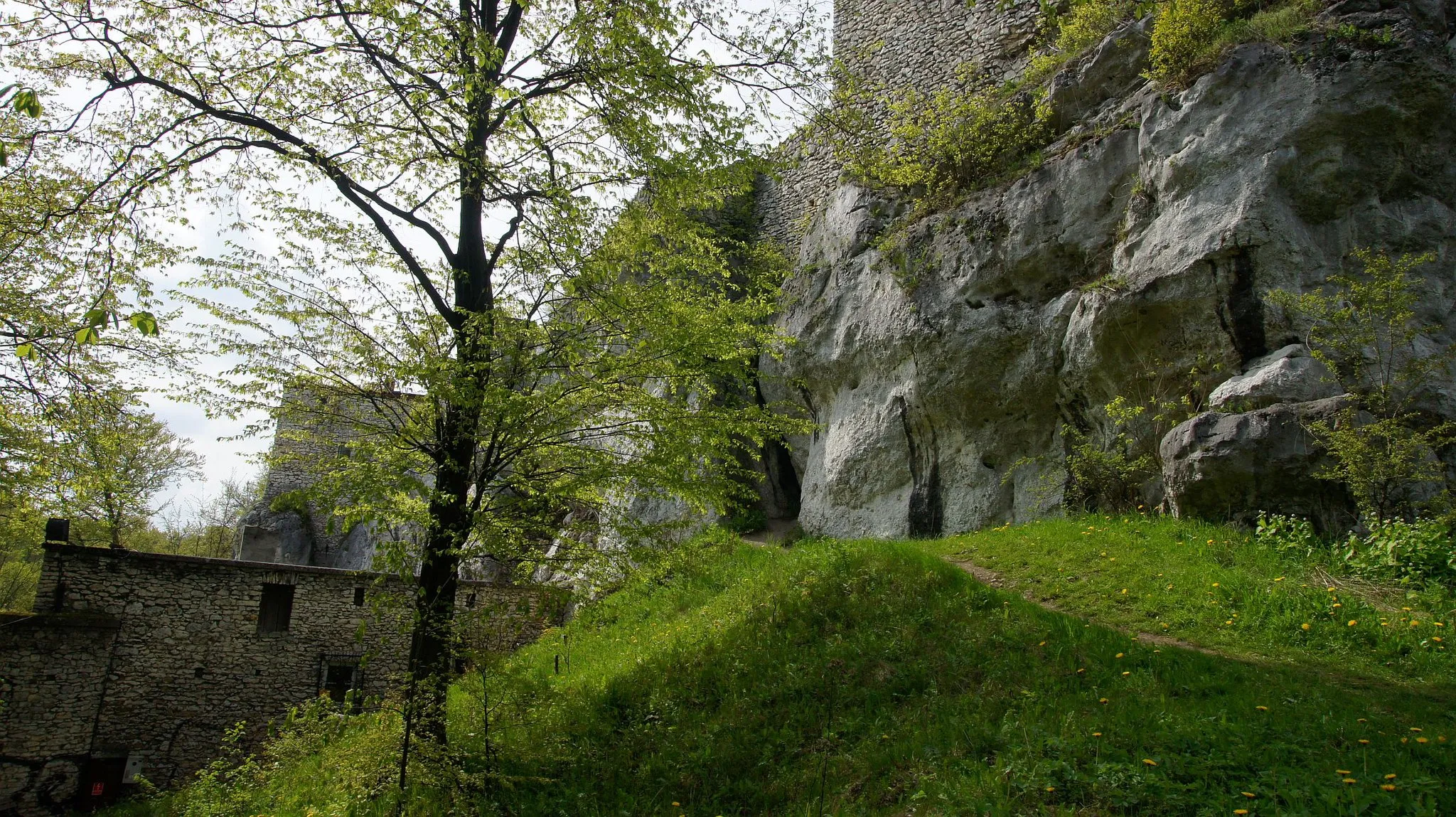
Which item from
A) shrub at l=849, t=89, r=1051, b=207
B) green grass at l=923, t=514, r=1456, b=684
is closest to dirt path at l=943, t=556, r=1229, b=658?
green grass at l=923, t=514, r=1456, b=684

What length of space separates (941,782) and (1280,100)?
8719 millimetres

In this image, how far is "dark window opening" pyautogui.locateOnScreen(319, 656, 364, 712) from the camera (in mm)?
14664

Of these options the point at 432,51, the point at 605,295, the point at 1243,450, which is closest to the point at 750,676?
the point at 605,295

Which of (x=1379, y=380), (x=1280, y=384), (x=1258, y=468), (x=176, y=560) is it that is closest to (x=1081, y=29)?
(x=1280, y=384)

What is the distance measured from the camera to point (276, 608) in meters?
14.7

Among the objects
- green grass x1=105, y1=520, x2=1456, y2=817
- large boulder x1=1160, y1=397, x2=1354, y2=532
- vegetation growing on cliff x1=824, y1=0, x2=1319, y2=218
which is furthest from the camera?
vegetation growing on cliff x1=824, y1=0, x2=1319, y2=218

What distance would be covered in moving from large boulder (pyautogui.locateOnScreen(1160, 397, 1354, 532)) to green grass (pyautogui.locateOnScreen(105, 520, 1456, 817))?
361 millimetres

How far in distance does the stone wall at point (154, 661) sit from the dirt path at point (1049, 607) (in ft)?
23.3

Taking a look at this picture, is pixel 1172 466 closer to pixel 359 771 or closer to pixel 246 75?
pixel 359 771

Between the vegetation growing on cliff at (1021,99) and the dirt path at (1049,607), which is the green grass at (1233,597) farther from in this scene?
the vegetation growing on cliff at (1021,99)

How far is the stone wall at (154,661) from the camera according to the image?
12172 mm

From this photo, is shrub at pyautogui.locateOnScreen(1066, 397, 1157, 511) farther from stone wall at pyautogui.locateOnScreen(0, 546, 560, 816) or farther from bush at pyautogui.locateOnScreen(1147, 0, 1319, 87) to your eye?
stone wall at pyautogui.locateOnScreen(0, 546, 560, 816)

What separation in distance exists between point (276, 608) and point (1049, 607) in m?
14.0

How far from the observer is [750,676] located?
7.06m
